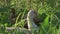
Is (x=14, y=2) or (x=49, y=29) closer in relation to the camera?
(x=49, y=29)

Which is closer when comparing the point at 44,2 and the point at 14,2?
the point at 44,2

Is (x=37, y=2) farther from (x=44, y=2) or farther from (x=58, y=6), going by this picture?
(x=58, y=6)

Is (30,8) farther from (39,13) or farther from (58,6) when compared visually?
(58,6)

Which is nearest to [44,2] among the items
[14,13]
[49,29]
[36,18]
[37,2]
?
[37,2]

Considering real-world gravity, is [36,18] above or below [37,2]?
below

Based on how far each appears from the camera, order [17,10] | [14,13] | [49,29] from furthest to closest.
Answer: [14,13] < [17,10] < [49,29]

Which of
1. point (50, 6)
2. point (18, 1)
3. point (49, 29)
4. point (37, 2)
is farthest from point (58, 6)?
point (49, 29)

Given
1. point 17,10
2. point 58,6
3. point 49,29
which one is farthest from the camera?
point 17,10

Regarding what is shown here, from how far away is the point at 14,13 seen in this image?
3449 millimetres

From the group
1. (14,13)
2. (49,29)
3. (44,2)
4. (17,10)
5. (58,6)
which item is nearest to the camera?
(49,29)

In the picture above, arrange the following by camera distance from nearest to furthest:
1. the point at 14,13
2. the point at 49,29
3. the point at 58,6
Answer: the point at 49,29
the point at 58,6
the point at 14,13

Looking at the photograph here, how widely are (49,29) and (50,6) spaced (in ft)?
6.53

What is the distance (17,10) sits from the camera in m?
3.23

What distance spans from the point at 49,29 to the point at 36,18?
233 centimetres
